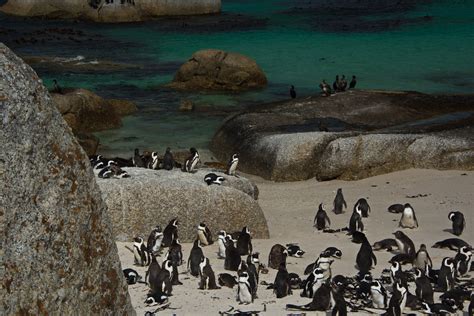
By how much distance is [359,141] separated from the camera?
70.0 ft

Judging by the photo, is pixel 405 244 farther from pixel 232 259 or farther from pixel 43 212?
pixel 43 212

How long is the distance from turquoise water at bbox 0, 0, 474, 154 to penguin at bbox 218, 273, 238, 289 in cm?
1304

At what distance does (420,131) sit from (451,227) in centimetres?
596

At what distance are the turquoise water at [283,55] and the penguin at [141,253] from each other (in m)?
12.0

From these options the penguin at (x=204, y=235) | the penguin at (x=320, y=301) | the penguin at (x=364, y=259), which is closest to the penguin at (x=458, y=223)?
the penguin at (x=364, y=259)

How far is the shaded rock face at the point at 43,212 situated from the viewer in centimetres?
486

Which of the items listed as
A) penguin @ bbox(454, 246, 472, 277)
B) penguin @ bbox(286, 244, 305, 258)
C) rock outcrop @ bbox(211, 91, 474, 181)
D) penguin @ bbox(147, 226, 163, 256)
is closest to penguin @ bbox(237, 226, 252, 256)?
penguin @ bbox(286, 244, 305, 258)

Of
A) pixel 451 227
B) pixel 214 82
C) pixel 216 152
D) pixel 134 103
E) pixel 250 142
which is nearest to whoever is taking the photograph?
pixel 451 227

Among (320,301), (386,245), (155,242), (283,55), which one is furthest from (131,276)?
(283,55)

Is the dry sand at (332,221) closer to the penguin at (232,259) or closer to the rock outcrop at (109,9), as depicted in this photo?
the penguin at (232,259)

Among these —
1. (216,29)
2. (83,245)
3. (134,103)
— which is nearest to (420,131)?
(134,103)

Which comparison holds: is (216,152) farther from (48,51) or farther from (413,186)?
(48,51)

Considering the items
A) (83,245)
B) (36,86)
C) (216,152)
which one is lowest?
(216,152)

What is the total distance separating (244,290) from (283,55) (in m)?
A: 33.0
